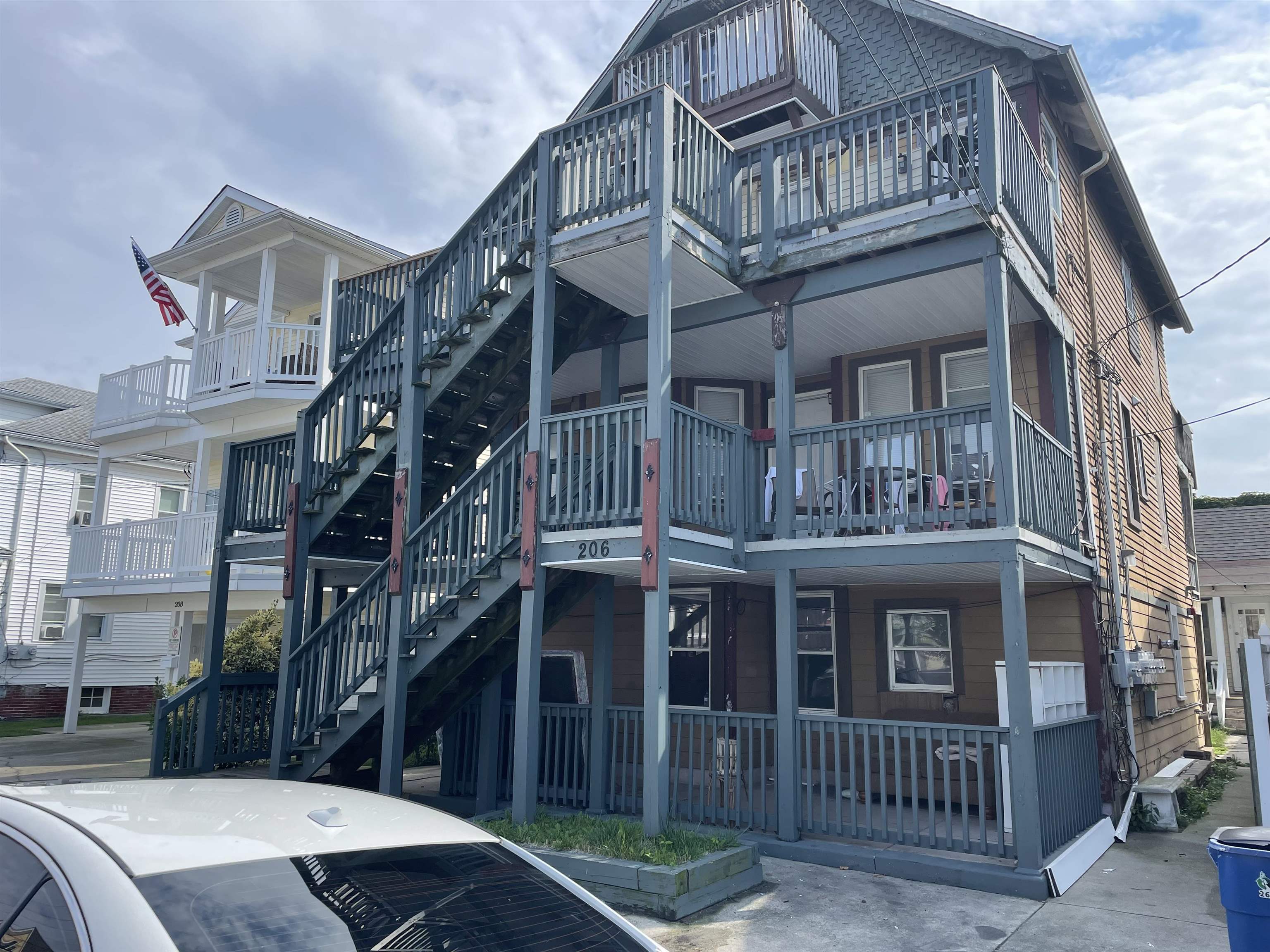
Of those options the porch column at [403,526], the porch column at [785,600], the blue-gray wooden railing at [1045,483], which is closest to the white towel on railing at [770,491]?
the porch column at [785,600]

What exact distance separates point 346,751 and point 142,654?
21.0 m

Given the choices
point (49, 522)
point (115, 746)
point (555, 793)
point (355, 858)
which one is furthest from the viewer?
point (49, 522)

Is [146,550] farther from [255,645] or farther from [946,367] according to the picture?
[946,367]

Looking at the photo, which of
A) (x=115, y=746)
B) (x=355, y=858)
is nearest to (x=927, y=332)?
(x=355, y=858)

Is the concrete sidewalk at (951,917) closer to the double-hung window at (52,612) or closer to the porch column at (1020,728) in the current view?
the porch column at (1020,728)

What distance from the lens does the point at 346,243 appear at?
60.0 feet

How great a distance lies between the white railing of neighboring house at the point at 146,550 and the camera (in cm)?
1775

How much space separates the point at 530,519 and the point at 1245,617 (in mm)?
27088

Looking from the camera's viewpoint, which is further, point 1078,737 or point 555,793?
point 555,793

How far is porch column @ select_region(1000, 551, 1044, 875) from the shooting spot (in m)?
7.24

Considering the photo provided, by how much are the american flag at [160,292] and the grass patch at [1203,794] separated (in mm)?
19874

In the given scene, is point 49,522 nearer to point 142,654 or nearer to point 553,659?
point 142,654

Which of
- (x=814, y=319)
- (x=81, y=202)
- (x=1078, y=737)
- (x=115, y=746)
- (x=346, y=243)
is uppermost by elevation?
(x=81, y=202)

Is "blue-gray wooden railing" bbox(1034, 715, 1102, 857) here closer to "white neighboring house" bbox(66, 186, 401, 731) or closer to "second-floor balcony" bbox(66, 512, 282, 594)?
"white neighboring house" bbox(66, 186, 401, 731)
